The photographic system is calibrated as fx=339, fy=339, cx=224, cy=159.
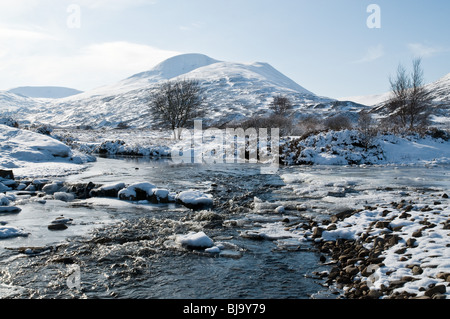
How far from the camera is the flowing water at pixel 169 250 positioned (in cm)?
621

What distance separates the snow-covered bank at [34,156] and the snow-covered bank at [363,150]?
57.6ft

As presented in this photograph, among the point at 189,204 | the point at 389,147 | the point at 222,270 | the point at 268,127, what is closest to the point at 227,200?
the point at 189,204

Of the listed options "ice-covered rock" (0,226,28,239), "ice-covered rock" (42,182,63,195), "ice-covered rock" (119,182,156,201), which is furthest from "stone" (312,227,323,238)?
"ice-covered rock" (42,182,63,195)

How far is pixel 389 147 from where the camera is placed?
1165 inches

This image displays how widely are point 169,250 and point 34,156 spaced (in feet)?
61.3

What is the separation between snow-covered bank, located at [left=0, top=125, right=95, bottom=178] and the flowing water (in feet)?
25.2

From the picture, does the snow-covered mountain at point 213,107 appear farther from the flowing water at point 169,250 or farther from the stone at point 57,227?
the stone at point 57,227

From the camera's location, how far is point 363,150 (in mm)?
29484

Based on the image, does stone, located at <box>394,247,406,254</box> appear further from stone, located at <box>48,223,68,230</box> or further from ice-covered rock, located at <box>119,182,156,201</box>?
ice-covered rock, located at <box>119,182,156,201</box>
